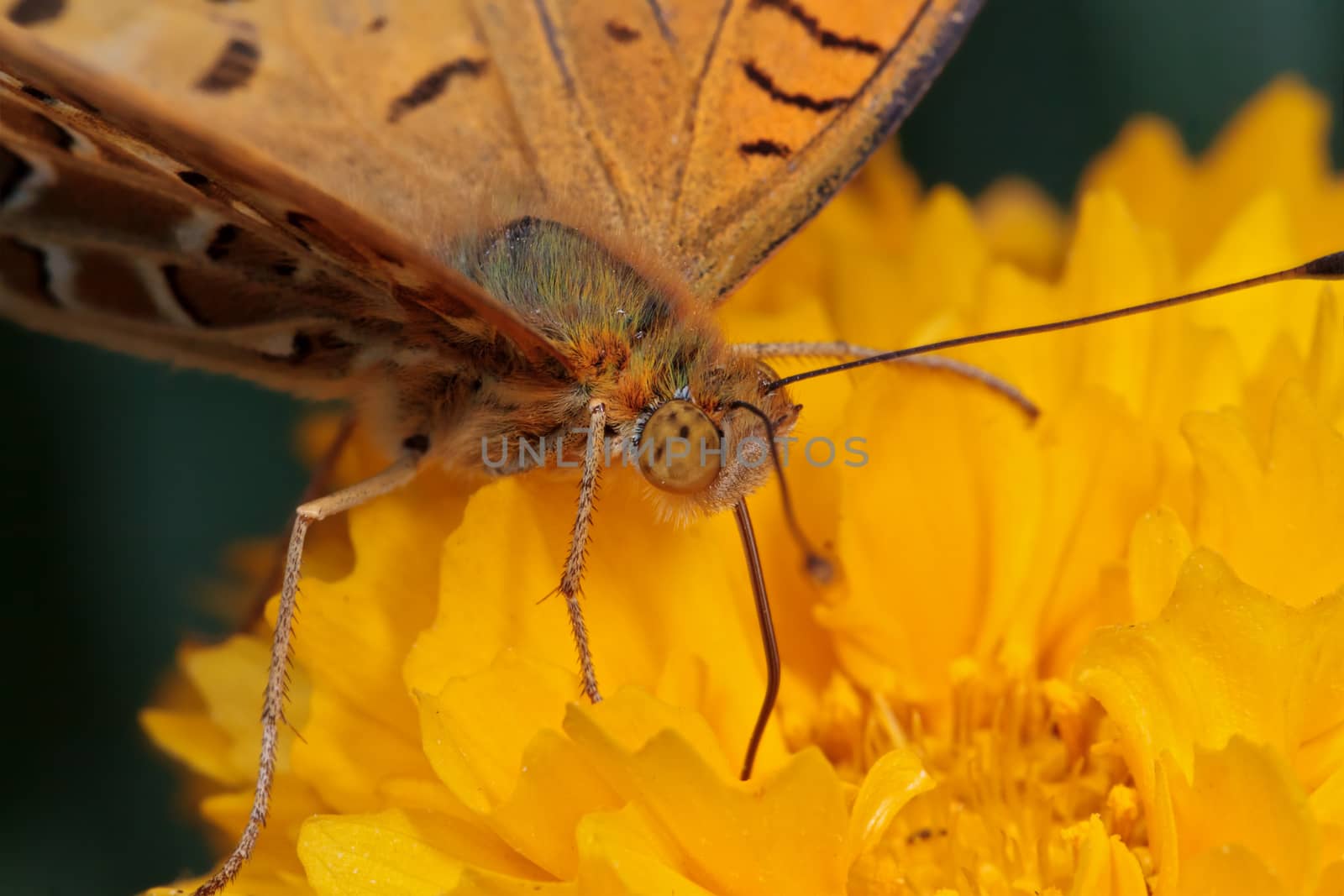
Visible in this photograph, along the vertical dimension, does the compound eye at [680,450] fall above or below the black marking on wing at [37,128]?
below

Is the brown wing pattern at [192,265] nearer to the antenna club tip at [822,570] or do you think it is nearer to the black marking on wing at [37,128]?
the black marking on wing at [37,128]

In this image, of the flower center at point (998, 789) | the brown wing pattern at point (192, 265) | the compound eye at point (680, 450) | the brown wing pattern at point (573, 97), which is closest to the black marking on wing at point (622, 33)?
the brown wing pattern at point (573, 97)

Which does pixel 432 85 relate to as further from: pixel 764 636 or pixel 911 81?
pixel 764 636

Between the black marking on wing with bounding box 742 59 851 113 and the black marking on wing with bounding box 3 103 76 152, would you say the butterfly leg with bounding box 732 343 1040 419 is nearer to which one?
the black marking on wing with bounding box 742 59 851 113

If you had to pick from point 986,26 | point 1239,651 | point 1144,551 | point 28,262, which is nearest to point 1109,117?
point 986,26

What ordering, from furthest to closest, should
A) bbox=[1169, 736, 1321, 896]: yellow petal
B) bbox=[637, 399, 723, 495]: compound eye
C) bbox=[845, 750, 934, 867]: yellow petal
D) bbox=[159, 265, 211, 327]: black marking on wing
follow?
1. bbox=[159, 265, 211, 327]: black marking on wing
2. bbox=[637, 399, 723, 495]: compound eye
3. bbox=[845, 750, 934, 867]: yellow petal
4. bbox=[1169, 736, 1321, 896]: yellow petal

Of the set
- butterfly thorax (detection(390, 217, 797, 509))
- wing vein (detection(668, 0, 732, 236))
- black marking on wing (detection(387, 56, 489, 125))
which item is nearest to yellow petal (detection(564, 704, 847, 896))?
butterfly thorax (detection(390, 217, 797, 509))
